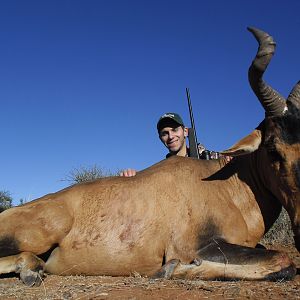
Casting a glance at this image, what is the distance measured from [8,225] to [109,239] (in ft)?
3.94

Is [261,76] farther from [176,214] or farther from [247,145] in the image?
[176,214]

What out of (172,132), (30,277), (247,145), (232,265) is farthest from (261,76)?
(172,132)

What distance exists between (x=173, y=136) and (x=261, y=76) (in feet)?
11.8

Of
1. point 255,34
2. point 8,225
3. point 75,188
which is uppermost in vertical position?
point 255,34

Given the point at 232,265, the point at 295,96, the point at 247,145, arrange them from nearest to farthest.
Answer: the point at 232,265, the point at 295,96, the point at 247,145

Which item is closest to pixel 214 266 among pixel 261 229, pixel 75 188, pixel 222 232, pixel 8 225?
pixel 222 232

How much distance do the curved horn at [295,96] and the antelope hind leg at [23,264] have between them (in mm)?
3202

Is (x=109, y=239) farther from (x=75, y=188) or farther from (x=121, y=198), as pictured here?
(x=75, y=188)

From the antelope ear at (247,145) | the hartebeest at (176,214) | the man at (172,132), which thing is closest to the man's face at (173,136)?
the man at (172,132)

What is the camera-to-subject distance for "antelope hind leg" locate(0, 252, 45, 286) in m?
4.99

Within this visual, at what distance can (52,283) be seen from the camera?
4793mm

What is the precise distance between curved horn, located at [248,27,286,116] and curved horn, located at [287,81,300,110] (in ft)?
0.25

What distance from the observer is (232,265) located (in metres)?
4.57

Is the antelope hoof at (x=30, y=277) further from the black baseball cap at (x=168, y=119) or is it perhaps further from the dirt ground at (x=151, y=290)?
the black baseball cap at (x=168, y=119)
